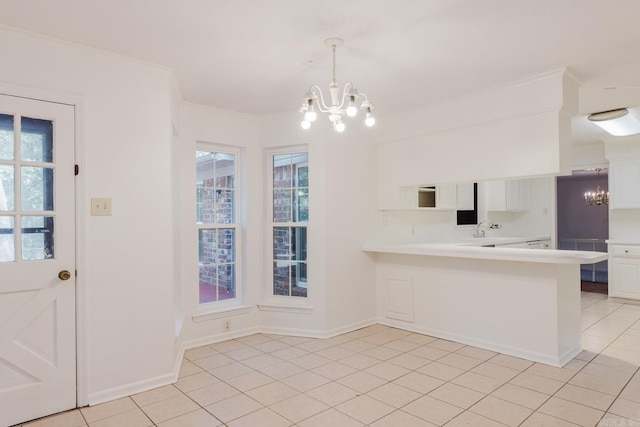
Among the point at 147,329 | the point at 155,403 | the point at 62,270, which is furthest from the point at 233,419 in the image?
the point at 62,270

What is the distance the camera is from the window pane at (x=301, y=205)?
415 centimetres

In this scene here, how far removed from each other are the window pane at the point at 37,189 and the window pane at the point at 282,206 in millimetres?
2184

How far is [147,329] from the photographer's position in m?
2.84

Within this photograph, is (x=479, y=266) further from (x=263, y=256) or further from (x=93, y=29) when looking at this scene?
(x=93, y=29)

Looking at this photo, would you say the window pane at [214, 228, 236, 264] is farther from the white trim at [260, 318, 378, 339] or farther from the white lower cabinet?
the white lower cabinet

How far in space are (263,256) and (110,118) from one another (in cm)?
209

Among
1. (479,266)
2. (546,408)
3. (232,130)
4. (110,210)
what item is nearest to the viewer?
(546,408)

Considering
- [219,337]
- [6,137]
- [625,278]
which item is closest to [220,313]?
[219,337]

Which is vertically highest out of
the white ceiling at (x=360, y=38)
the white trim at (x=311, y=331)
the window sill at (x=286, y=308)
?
the white ceiling at (x=360, y=38)

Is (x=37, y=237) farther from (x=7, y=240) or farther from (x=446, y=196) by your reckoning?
(x=446, y=196)

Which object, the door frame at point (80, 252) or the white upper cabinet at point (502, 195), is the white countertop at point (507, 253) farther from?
the door frame at point (80, 252)

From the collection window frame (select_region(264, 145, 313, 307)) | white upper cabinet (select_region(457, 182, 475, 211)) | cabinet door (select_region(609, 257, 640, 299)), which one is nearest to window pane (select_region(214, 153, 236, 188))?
window frame (select_region(264, 145, 313, 307))

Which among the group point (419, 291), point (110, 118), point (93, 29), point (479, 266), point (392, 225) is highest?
point (93, 29)

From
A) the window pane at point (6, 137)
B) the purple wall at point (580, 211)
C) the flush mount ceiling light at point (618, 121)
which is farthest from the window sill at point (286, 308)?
the purple wall at point (580, 211)
